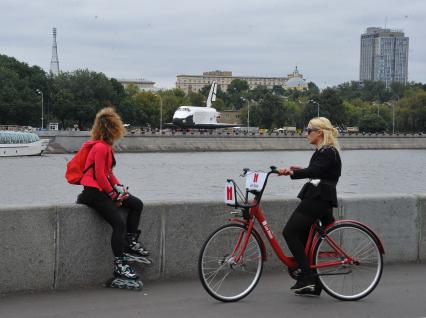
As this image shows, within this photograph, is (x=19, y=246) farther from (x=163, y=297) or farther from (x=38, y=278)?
(x=163, y=297)

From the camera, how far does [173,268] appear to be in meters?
7.84

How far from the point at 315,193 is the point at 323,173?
0.21m

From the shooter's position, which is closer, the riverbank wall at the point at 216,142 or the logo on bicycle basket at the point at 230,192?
the logo on bicycle basket at the point at 230,192

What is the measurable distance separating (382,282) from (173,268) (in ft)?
7.29

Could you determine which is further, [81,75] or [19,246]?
[81,75]

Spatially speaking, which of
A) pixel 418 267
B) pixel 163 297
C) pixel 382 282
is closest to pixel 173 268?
pixel 163 297

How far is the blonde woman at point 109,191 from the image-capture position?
7.07 meters

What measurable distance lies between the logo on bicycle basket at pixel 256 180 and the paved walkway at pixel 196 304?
3.55 ft

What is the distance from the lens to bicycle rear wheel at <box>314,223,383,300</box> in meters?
6.95

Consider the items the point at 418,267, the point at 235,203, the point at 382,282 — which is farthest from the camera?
the point at 418,267

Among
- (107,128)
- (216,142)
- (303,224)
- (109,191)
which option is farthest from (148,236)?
(216,142)

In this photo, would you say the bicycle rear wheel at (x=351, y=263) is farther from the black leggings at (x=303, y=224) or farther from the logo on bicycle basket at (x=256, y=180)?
the logo on bicycle basket at (x=256, y=180)

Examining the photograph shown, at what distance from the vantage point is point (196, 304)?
6762 millimetres

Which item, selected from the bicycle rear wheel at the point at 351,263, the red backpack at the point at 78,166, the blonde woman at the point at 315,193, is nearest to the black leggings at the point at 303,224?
the blonde woman at the point at 315,193
